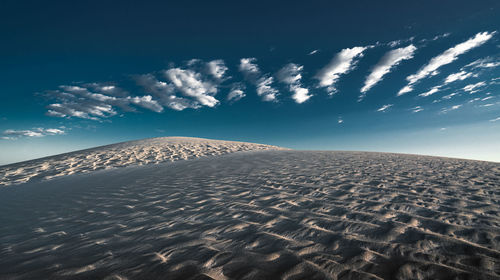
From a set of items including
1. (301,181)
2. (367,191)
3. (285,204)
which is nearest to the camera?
(285,204)

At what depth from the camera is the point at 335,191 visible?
545 cm

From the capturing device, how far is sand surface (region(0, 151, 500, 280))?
94.7 inches

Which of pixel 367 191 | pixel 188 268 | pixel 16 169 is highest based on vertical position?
pixel 16 169

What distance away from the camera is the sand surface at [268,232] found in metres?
2.41

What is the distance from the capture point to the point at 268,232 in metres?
3.31

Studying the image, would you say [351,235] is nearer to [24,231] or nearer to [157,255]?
[157,255]

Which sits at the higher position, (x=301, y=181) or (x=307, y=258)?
(x=301, y=181)

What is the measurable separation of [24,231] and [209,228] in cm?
413

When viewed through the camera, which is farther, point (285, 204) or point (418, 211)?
point (285, 204)

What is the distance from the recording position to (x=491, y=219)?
A: 348cm

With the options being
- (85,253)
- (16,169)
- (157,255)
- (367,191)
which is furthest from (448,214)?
(16,169)

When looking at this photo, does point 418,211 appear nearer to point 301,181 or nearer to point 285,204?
point 285,204

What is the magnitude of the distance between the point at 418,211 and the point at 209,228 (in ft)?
13.6

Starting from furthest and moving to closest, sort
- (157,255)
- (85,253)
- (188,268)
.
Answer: (85,253), (157,255), (188,268)
